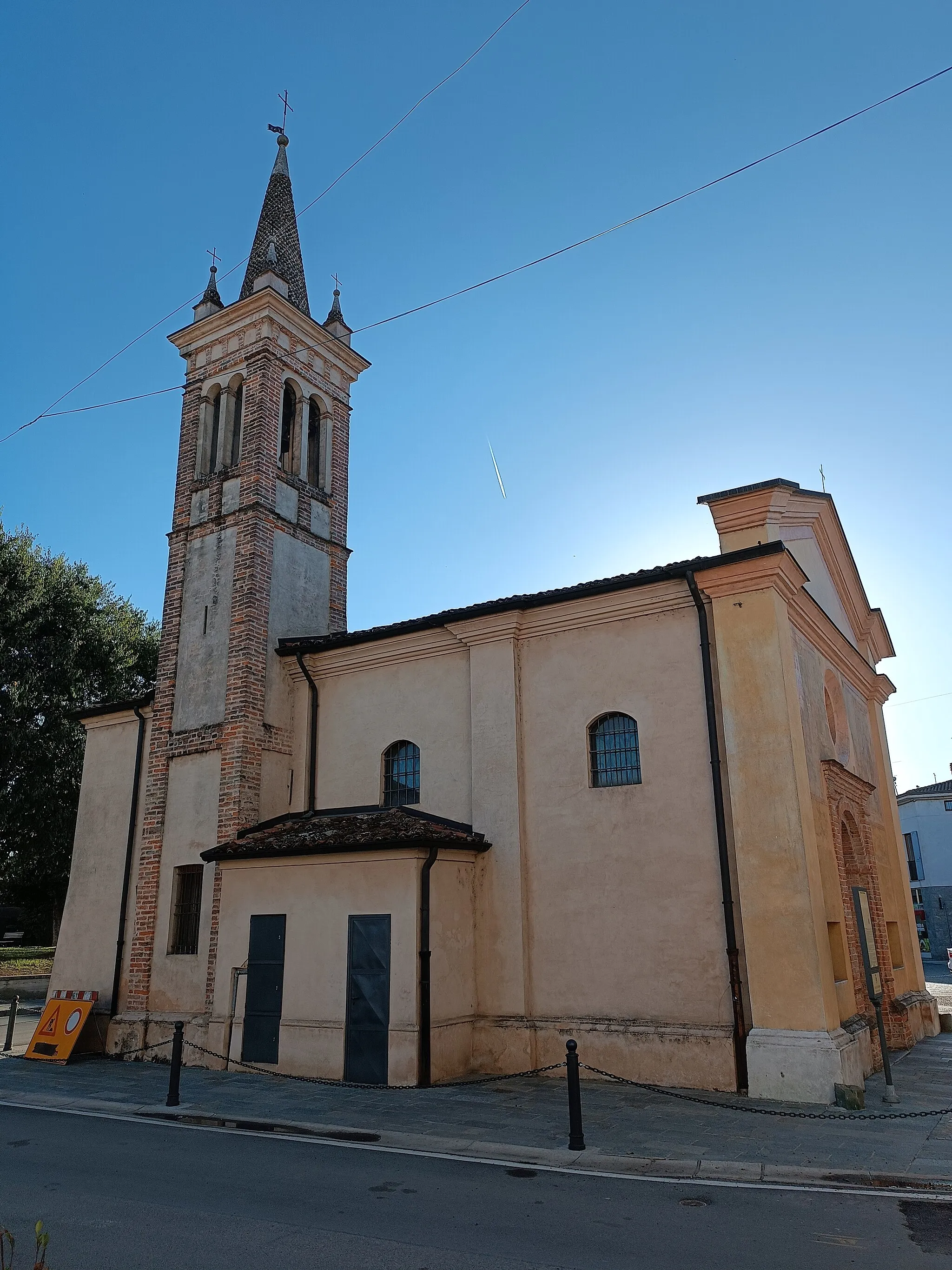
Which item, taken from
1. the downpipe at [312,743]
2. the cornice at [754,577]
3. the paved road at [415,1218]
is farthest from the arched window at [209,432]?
the paved road at [415,1218]

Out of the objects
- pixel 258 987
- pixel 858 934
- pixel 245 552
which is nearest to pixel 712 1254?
pixel 858 934

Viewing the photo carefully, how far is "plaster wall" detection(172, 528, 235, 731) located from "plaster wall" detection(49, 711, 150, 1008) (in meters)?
1.47

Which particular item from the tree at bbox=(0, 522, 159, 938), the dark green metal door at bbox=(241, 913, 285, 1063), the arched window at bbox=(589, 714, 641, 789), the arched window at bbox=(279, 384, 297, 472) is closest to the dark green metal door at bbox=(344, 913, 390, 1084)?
the dark green metal door at bbox=(241, 913, 285, 1063)

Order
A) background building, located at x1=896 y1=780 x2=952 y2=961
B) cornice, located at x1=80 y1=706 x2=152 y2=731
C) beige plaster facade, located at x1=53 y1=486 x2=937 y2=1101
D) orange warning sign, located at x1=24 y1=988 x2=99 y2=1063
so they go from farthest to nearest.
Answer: background building, located at x1=896 y1=780 x2=952 y2=961 → cornice, located at x1=80 y1=706 x2=152 y2=731 → orange warning sign, located at x1=24 y1=988 x2=99 y2=1063 → beige plaster facade, located at x1=53 y1=486 x2=937 y2=1101

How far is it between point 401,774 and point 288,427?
7907 millimetres

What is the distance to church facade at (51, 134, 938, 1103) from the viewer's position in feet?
34.4

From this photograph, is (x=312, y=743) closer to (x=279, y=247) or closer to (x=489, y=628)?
(x=489, y=628)

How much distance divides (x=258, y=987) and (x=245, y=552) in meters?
7.21

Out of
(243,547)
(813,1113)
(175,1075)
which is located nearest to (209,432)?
(243,547)

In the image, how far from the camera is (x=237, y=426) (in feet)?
56.3

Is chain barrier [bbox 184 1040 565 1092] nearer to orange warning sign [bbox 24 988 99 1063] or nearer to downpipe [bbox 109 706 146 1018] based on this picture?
orange warning sign [bbox 24 988 99 1063]

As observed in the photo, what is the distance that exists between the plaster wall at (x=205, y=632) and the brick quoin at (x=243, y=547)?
13 centimetres

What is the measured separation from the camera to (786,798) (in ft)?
33.6

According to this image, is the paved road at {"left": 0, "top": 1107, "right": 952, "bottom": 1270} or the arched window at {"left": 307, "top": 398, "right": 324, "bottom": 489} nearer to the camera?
the paved road at {"left": 0, "top": 1107, "right": 952, "bottom": 1270}
